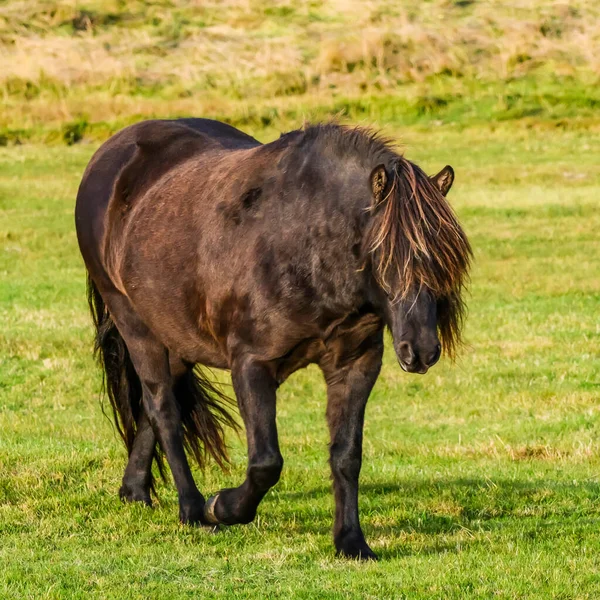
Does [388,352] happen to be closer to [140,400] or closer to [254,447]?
[140,400]

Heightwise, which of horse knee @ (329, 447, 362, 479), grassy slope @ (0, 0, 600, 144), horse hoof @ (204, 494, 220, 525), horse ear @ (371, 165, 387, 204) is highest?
horse ear @ (371, 165, 387, 204)

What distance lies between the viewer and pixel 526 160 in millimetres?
22328

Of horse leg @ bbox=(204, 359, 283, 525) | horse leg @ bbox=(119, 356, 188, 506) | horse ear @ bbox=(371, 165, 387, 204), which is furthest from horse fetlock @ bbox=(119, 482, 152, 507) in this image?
horse ear @ bbox=(371, 165, 387, 204)

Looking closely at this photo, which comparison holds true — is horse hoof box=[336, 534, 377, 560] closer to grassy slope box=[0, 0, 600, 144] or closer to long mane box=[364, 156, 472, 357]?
long mane box=[364, 156, 472, 357]

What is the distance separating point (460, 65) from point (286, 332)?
23057mm

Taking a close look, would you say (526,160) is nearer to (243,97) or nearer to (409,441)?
(243,97)

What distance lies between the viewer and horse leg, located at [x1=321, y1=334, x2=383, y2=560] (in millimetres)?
5969

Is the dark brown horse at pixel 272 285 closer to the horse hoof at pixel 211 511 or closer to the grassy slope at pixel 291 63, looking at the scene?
the horse hoof at pixel 211 511

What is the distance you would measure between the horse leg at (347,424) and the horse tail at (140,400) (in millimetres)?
1434

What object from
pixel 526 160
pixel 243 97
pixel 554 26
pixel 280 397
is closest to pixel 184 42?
pixel 243 97

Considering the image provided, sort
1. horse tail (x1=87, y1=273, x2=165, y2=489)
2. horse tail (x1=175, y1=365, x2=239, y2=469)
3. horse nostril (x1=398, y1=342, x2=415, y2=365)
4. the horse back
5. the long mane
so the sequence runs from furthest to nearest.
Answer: horse tail (x1=87, y1=273, x2=165, y2=489)
the horse back
horse tail (x1=175, y1=365, x2=239, y2=469)
the long mane
horse nostril (x1=398, y1=342, x2=415, y2=365)

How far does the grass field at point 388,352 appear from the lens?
5.73 meters

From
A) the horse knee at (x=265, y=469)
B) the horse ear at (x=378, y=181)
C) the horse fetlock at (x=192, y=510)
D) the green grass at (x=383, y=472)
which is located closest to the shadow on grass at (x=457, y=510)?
the green grass at (x=383, y=472)

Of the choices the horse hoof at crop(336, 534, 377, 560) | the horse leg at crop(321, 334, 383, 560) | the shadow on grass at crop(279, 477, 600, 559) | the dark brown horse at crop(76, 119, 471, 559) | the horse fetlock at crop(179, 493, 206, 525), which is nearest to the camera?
the dark brown horse at crop(76, 119, 471, 559)
